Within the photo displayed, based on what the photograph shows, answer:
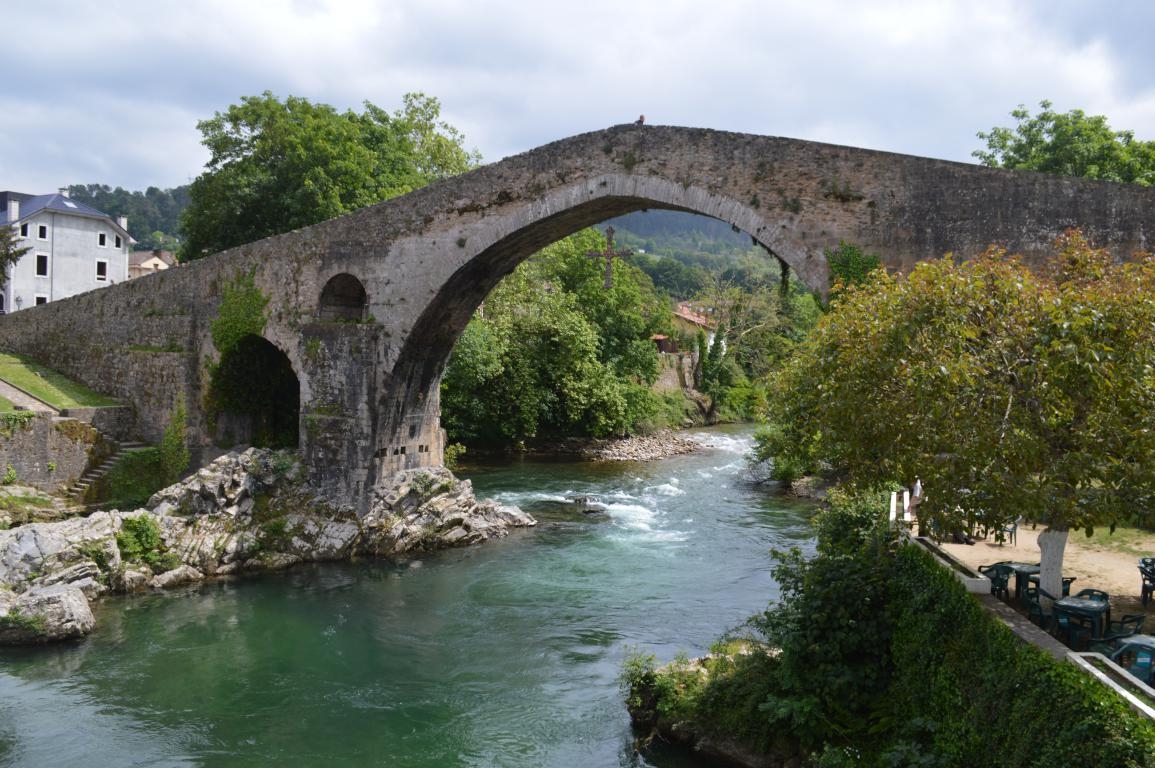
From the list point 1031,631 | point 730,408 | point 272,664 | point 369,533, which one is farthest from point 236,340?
point 730,408

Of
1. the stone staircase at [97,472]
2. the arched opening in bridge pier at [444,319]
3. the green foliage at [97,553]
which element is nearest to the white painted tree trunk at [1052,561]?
the arched opening in bridge pier at [444,319]

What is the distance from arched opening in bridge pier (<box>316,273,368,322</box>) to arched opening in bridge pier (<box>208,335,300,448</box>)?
246 centimetres

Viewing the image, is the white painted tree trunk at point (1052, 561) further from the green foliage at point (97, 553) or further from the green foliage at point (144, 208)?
the green foliage at point (144, 208)

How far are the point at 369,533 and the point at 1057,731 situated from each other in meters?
13.4

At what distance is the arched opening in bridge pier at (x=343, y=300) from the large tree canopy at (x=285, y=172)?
673 centimetres

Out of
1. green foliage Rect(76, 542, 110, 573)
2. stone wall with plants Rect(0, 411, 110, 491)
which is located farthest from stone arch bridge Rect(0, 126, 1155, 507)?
green foliage Rect(76, 542, 110, 573)

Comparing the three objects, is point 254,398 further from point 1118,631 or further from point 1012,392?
point 1118,631

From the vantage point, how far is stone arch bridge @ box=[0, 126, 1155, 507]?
36.3 feet

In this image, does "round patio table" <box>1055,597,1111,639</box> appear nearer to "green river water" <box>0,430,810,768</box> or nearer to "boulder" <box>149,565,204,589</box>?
"green river water" <box>0,430,810,768</box>

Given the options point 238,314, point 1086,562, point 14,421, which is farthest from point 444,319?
point 1086,562

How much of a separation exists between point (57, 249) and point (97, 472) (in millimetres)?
24118

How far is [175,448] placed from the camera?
63.3 feet

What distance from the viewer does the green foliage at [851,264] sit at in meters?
11.5

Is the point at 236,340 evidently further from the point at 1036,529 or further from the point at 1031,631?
the point at 1031,631
